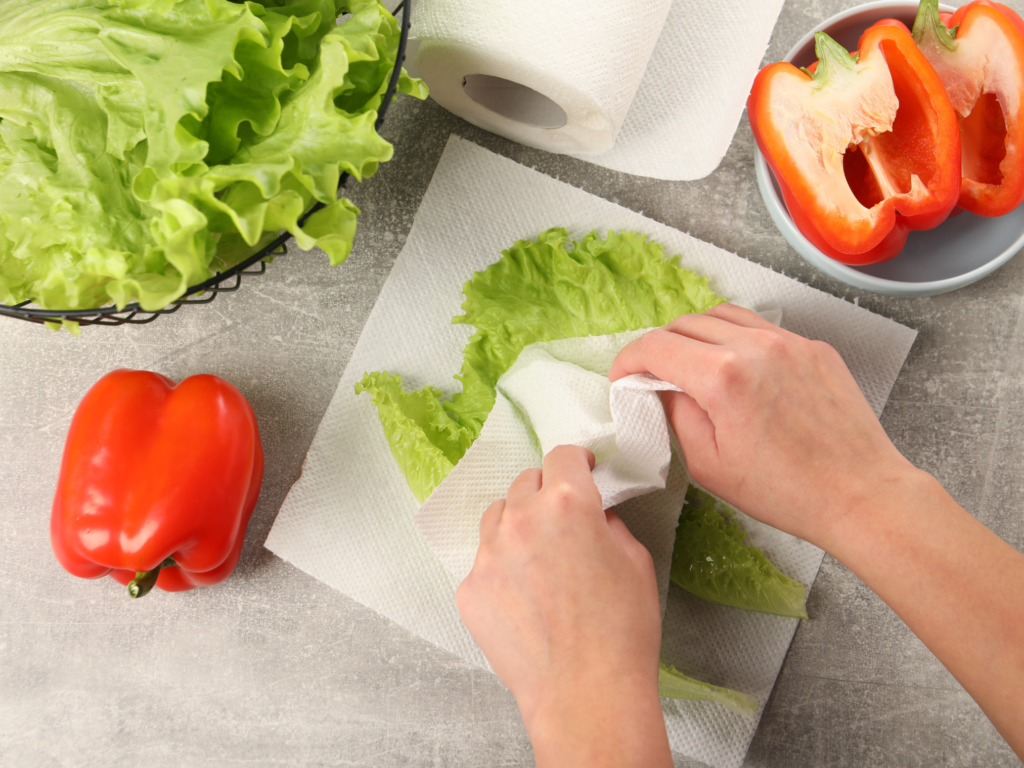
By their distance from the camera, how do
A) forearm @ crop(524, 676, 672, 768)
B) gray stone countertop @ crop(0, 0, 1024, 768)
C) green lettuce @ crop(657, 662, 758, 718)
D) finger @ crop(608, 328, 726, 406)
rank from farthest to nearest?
gray stone countertop @ crop(0, 0, 1024, 768)
green lettuce @ crop(657, 662, 758, 718)
finger @ crop(608, 328, 726, 406)
forearm @ crop(524, 676, 672, 768)

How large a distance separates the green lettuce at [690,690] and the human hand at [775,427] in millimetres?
208

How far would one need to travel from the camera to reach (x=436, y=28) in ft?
2.22

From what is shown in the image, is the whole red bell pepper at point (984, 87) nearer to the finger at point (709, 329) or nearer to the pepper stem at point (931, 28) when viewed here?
the pepper stem at point (931, 28)

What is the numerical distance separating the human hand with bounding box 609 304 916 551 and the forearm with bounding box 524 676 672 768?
198mm

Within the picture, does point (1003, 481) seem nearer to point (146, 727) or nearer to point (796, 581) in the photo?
point (796, 581)

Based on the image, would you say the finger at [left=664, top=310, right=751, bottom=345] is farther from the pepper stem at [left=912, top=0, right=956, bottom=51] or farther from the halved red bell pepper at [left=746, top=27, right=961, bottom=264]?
the pepper stem at [left=912, top=0, right=956, bottom=51]

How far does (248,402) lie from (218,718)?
1.29 feet

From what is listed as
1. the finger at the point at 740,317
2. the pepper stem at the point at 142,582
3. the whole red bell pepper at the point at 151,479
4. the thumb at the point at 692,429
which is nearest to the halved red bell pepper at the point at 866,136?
the finger at the point at 740,317

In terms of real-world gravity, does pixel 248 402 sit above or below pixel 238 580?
above

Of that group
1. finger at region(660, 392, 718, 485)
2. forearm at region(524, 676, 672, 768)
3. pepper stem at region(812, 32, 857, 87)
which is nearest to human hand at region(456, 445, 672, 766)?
forearm at region(524, 676, 672, 768)

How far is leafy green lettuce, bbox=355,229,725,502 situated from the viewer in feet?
2.63

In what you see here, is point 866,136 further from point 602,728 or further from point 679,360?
point 602,728

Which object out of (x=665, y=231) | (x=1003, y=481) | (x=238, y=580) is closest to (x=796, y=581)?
(x=1003, y=481)

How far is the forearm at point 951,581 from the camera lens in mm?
511
